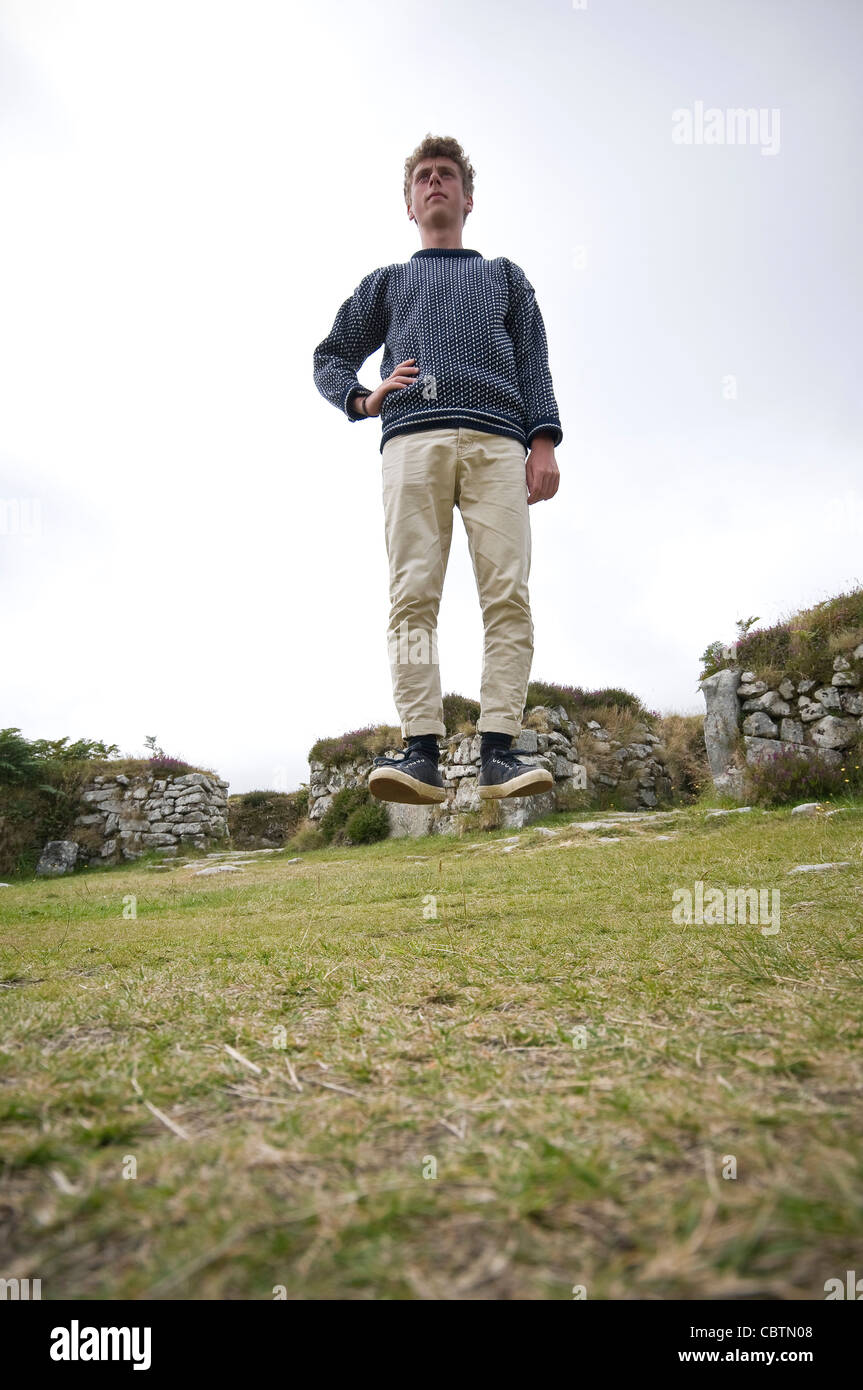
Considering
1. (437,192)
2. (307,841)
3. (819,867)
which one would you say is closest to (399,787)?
(819,867)

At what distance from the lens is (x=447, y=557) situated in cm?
314

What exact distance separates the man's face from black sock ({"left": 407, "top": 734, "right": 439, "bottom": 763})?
252 centimetres

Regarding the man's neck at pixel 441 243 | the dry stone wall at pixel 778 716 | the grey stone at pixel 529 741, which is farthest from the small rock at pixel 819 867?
the grey stone at pixel 529 741

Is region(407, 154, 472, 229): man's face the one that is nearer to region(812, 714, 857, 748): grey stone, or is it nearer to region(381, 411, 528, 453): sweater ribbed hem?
region(381, 411, 528, 453): sweater ribbed hem

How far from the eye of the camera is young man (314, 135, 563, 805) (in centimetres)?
301

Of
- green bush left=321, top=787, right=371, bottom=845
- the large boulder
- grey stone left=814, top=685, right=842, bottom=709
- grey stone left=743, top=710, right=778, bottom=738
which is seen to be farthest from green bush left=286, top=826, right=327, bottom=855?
grey stone left=814, top=685, right=842, bottom=709

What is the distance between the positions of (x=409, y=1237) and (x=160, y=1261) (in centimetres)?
20

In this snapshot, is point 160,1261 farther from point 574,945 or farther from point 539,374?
point 539,374

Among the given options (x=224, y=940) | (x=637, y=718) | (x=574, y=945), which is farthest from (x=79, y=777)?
(x=574, y=945)

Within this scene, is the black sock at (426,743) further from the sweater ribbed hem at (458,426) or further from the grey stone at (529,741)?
the grey stone at (529,741)

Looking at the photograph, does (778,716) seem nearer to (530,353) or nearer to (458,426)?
(530,353)

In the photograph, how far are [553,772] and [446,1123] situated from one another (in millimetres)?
10992

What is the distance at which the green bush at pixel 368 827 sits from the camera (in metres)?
12.3
